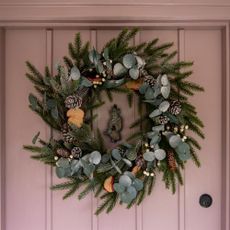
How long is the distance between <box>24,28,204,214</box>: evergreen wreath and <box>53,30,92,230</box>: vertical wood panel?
106mm

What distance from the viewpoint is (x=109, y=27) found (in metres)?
1.00

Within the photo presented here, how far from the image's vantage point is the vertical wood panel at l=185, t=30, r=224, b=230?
103 centimetres

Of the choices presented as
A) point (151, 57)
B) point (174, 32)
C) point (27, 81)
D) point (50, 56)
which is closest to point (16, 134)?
point (27, 81)

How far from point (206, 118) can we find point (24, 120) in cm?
66

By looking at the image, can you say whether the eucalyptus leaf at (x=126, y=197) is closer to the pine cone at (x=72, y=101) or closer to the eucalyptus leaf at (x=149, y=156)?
the eucalyptus leaf at (x=149, y=156)

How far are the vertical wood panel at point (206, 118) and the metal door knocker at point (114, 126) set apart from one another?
28 cm

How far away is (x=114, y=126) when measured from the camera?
0.99 metres

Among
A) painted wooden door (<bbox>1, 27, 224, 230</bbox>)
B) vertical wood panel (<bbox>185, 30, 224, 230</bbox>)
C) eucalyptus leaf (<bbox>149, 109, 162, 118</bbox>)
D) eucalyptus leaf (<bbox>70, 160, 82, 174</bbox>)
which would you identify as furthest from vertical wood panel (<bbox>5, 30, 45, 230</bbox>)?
vertical wood panel (<bbox>185, 30, 224, 230</bbox>)

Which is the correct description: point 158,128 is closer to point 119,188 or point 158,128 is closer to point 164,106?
point 164,106

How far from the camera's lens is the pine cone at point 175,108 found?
2.86 feet

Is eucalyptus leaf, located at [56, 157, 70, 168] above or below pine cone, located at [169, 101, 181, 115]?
below
